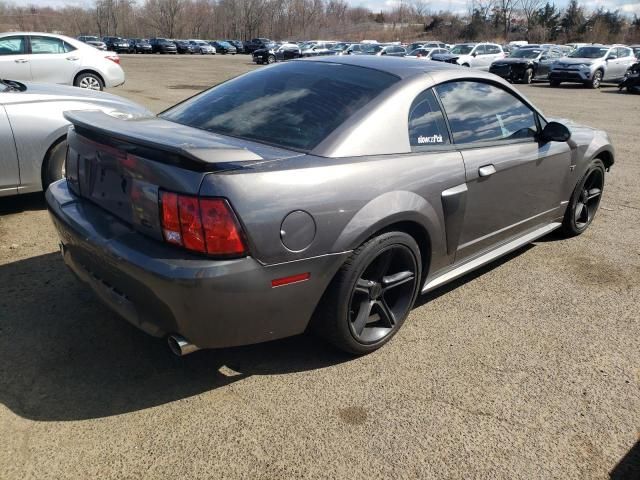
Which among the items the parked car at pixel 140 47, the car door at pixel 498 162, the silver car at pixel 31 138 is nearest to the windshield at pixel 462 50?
the car door at pixel 498 162

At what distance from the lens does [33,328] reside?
303 cm

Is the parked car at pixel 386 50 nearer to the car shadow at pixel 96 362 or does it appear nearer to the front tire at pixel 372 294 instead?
the front tire at pixel 372 294

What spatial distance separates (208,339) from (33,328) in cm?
132

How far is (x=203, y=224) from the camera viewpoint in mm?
2203

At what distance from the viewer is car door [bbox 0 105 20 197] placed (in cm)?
435

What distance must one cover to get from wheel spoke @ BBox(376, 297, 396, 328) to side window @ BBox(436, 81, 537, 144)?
1.08m

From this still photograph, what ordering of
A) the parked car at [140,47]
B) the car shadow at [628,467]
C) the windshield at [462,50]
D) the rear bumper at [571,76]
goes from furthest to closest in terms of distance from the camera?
the parked car at [140,47]
the windshield at [462,50]
the rear bumper at [571,76]
the car shadow at [628,467]

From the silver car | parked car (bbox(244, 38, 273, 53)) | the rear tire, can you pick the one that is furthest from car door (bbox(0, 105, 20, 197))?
parked car (bbox(244, 38, 273, 53))

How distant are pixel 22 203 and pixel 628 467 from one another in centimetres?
517

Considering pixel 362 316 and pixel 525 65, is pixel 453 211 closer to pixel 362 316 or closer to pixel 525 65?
pixel 362 316

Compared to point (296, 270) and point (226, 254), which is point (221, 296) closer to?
point (226, 254)

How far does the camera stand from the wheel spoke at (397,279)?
2.91 meters

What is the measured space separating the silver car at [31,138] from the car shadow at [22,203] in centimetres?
42

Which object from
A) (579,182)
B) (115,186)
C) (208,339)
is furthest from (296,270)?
(579,182)
